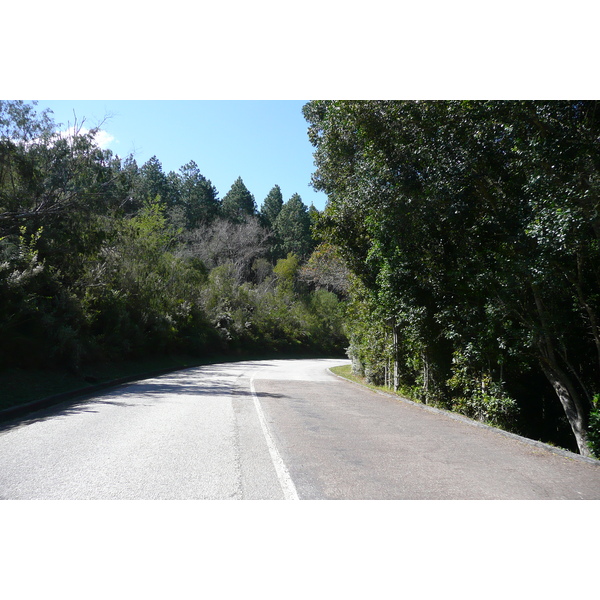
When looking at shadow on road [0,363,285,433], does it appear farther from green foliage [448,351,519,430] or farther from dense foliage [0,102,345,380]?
green foliage [448,351,519,430]

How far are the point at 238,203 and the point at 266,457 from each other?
6634cm

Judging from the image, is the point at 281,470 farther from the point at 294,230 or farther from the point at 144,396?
the point at 294,230

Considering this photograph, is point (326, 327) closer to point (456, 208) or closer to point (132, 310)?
point (132, 310)

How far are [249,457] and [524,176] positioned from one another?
644cm

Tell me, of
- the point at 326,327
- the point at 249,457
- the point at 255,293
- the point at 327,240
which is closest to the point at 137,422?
the point at 249,457

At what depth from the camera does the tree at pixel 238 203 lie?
A: 68.2m

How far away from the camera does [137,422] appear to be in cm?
924

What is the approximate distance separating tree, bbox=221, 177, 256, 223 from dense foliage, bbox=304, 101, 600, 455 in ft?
179

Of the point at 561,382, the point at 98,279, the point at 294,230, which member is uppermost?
the point at 294,230

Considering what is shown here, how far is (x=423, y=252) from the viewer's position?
1231 cm

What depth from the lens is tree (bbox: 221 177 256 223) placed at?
224 feet

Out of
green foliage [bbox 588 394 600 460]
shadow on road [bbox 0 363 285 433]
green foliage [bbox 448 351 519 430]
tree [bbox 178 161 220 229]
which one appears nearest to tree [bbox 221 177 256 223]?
tree [bbox 178 161 220 229]

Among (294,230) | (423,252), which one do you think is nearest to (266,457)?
(423,252)

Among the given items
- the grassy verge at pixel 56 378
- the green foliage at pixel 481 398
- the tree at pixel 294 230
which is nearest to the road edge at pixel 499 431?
the green foliage at pixel 481 398
